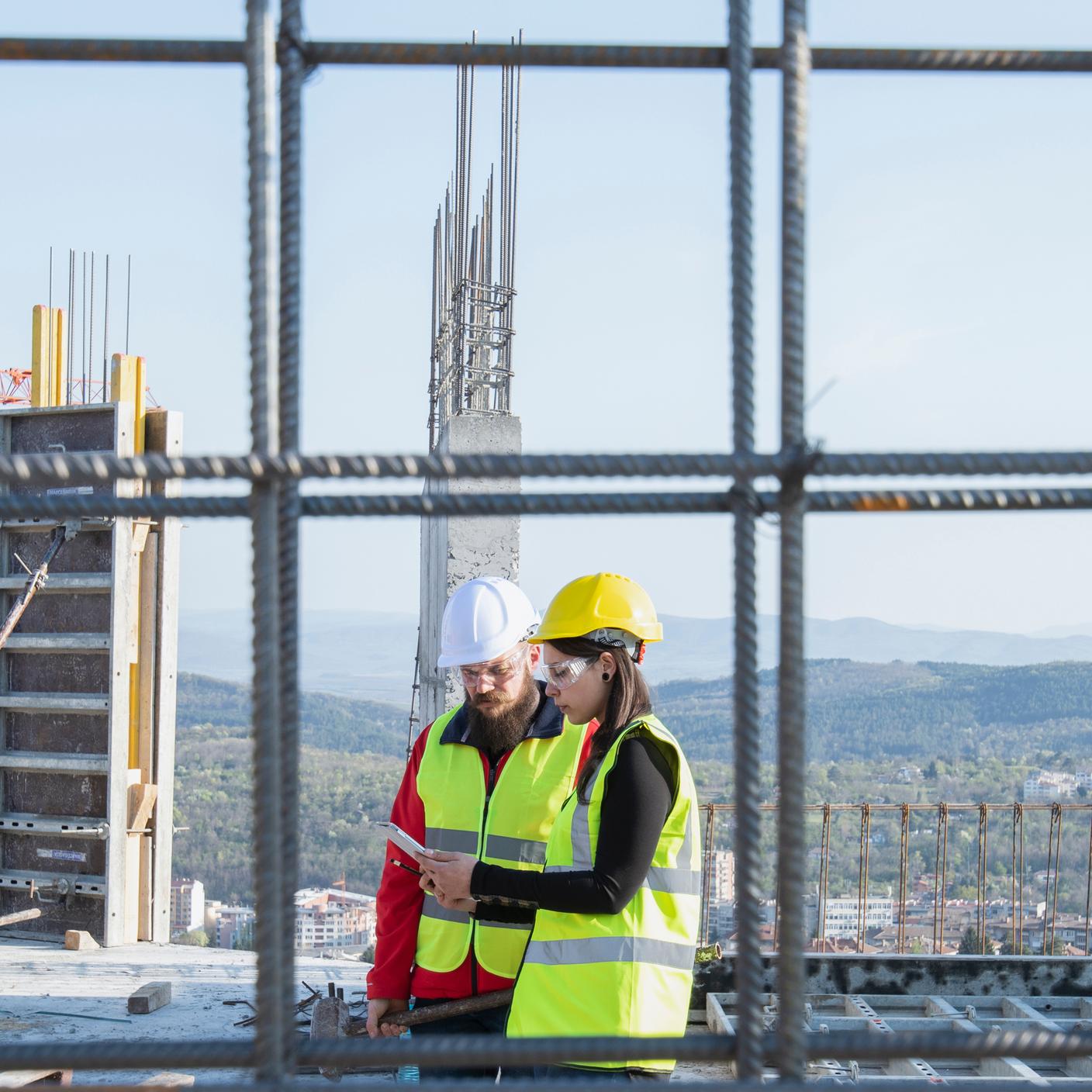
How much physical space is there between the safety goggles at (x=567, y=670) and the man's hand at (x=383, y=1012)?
1157mm

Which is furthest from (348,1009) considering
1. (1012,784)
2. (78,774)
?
(1012,784)

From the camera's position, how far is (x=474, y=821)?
360 centimetres

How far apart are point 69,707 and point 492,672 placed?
4421mm

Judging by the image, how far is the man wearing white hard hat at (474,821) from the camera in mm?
3543

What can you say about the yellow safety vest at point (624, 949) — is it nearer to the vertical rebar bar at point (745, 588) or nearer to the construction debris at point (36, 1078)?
the vertical rebar bar at point (745, 588)

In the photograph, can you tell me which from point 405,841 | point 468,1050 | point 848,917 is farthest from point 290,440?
point 848,917

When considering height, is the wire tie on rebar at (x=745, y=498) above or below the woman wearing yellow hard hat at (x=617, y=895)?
above

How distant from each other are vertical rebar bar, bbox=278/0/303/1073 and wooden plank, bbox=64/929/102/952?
6.11 m

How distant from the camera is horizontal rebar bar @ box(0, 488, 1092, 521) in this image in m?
1.46

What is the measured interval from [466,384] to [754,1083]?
32.7ft

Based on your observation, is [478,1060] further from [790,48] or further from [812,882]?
[812,882]

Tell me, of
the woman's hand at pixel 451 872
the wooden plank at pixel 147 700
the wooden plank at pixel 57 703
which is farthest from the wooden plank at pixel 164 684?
the woman's hand at pixel 451 872

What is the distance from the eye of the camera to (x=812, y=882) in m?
17.5

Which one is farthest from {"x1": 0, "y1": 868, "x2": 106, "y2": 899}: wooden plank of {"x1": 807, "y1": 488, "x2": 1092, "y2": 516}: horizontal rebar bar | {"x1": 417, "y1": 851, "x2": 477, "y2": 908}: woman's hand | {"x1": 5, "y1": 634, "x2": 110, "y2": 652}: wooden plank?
{"x1": 807, "y1": 488, "x2": 1092, "y2": 516}: horizontal rebar bar
